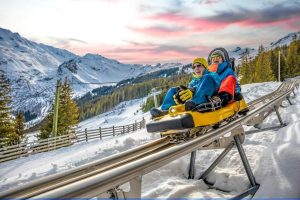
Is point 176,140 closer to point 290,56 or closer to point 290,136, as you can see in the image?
point 290,136

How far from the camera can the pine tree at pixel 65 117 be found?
32947mm

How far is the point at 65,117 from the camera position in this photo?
35.9 m

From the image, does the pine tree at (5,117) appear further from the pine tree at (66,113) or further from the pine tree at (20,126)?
the pine tree at (66,113)

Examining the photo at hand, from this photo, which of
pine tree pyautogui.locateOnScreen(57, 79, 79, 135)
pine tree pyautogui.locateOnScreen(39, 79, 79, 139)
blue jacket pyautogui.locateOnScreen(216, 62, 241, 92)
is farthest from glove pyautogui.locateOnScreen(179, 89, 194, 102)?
pine tree pyautogui.locateOnScreen(57, 79, 79, 135)

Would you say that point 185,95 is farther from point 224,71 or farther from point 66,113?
point 66,113

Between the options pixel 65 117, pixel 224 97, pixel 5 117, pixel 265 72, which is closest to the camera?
pixel 224 97

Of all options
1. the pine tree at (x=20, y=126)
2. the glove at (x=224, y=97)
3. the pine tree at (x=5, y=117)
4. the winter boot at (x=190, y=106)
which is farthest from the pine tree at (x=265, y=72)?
the winter boot at (x=190, y=106)

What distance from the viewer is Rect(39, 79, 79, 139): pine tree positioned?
108 feet

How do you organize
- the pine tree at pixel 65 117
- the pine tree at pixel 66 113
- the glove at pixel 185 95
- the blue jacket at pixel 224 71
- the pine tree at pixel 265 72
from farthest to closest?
the pine tree at pixel 265 72 < the pine tree at pixel 66 113 < the pine tree at pixel 65 117 < the blue jacket at pixel 224 71 < the glove at pixel 185 95

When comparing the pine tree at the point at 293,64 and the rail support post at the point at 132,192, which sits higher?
the pine tree at the point at 293,64

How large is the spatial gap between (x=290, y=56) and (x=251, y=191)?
2752 inches

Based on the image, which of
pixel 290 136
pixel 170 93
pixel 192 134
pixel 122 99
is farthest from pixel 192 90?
pixel 122 99

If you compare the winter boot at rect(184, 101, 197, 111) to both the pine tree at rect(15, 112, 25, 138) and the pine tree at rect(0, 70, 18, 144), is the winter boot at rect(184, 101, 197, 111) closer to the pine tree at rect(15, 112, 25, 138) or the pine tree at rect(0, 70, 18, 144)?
the pine tree at rect(0, 70, 18, 144)

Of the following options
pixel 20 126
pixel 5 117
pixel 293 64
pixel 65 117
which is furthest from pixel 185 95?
pixel 293 64
